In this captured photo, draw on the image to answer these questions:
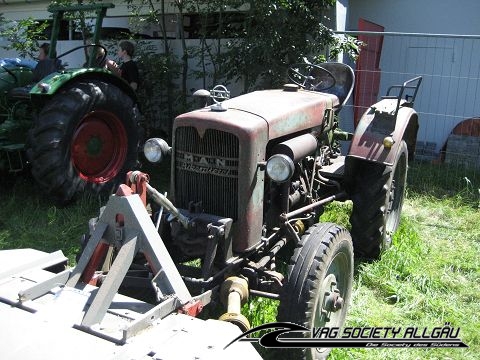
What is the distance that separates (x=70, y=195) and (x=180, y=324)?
3.23 metres

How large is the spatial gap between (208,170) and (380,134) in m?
1.64

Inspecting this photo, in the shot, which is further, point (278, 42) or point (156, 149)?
point (278, 42)

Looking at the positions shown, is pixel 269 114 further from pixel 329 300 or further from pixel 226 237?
pixel 329 300

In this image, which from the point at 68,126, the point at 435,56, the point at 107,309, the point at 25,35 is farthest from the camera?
the point at 25,35

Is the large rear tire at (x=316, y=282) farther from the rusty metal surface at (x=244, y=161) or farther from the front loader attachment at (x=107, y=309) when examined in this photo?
the front loader attachment at (x=107, y=309)

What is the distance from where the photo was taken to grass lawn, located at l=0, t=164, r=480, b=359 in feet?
11.4

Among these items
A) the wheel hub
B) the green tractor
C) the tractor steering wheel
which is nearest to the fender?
the green tractor

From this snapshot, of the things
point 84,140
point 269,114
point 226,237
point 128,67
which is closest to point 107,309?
point 226,237

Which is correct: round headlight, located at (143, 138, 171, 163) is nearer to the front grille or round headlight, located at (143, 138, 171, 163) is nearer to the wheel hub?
the front grille

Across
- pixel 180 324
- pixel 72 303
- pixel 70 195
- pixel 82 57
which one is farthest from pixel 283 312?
pixel 82 57

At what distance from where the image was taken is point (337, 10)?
285 inches

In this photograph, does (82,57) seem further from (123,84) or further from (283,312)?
(283,312)

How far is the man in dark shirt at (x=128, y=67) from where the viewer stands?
7.12m

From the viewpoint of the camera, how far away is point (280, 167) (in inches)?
113
